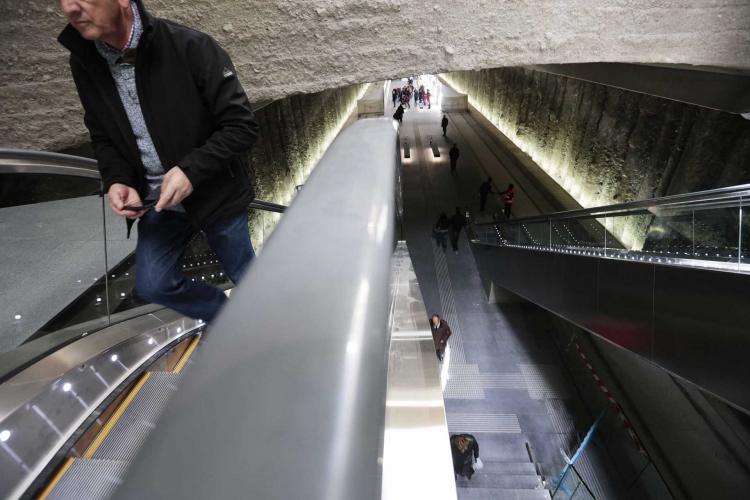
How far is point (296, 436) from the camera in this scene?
438mm

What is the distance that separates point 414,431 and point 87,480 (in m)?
1.02

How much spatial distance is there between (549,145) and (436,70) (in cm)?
1059

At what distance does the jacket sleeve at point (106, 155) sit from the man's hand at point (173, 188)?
0.29 m

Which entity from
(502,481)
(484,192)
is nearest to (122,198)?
(502,481)

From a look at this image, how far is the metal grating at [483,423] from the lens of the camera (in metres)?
5.52

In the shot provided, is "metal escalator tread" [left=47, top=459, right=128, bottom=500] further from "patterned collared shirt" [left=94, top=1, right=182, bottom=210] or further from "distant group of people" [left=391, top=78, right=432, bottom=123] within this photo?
"distant group of people" [left=391, top=78, right=432, bottom=123]

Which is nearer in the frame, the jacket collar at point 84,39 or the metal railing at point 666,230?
the jacket collar at point 84,39

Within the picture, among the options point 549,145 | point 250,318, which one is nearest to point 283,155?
point 549,145

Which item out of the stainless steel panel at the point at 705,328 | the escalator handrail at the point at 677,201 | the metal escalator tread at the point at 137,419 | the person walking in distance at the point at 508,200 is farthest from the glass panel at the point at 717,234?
the person walking in distance at the point at 508,200

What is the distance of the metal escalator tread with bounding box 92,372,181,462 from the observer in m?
1.50

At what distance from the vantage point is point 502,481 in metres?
4.61

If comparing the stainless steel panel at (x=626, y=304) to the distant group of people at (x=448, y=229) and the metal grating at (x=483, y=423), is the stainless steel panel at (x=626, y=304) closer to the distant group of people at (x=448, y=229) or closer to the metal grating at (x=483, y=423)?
the metal grating at (x=483, y=423)

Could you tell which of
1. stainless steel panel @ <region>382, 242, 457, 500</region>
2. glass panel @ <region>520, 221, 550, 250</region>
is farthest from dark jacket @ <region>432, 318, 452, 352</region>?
stainless steel panel @ <region>382, 242, 457, 500</region>

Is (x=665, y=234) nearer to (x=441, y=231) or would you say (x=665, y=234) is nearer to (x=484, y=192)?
(x=441, y=231)
